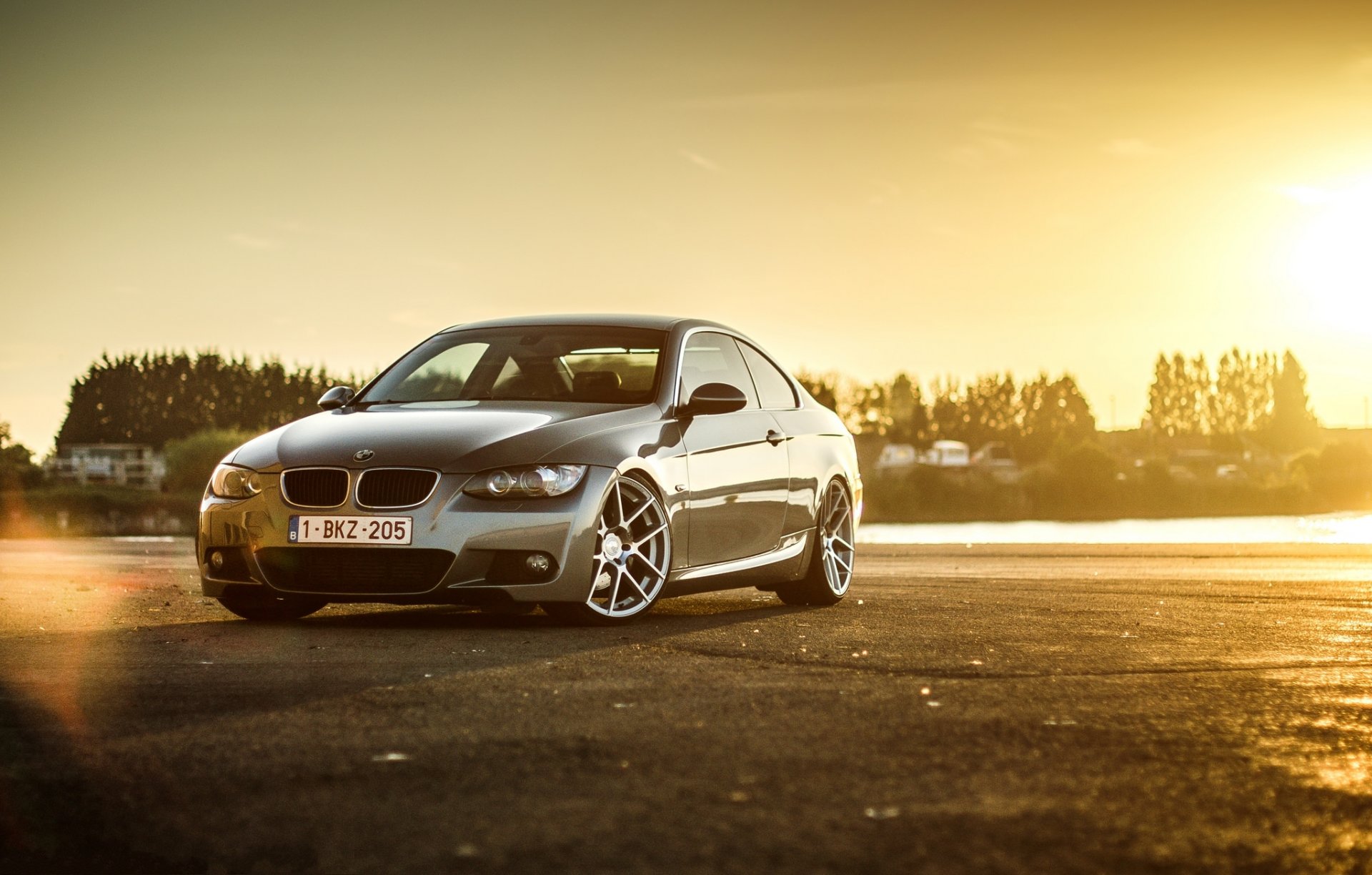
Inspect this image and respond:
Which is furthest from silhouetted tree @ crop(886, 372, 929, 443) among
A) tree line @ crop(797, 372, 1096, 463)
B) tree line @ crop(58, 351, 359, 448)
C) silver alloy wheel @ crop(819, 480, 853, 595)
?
silver alloy wheel @ crop(819, 480, 853, 595)

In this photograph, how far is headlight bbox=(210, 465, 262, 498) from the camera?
7973mm

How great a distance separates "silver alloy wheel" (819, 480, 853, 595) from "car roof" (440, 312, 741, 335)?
4.22ft

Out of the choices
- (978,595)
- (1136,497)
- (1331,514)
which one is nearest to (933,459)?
(1136,497)

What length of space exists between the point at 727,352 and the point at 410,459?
2.57 meters

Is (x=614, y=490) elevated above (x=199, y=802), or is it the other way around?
(x=614, y=490)

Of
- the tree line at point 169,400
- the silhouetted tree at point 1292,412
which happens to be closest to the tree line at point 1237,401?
the silhouetted tree at point 1292,412

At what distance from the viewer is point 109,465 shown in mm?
118188

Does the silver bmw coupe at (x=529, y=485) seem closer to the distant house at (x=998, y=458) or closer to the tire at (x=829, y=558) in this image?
the tire at (x=829, y=558)

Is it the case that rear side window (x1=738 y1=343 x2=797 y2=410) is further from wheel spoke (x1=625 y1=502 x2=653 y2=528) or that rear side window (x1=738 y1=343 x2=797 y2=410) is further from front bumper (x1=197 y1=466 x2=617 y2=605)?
front bumper (x1=197 y1=466 x2=617 y2=605)

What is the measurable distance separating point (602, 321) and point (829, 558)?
1956 millimetres

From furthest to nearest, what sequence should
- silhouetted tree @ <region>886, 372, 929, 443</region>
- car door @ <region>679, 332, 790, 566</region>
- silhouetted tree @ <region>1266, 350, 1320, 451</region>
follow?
1. silhouetted tree @ <region>886, 372, 929, 443</region>
2. silhouetted tree @ <region>1266, 350, 1320, 451</region>
3. car door @ <region>679, 332, 790, 566</region>

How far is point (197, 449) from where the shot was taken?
10619 centimetres

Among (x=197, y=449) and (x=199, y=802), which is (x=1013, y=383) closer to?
(x=197, y=449)

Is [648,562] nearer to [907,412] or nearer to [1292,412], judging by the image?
[1292,412]
